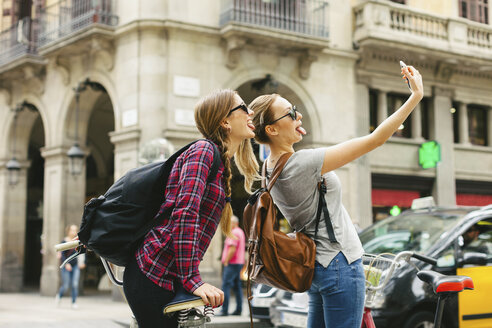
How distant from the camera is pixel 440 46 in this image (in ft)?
60.1

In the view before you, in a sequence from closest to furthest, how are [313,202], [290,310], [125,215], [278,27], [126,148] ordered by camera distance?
[125,215]
[313,202]
[290,310]
[126,148]
[278,27]

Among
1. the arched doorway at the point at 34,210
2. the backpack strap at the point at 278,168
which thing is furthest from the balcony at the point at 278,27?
the backpack strap at the point at 278,168

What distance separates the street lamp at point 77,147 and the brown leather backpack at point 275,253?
1430 centimetres

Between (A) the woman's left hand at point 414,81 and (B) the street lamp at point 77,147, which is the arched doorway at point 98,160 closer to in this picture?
(B) the street lamp at point 77,147

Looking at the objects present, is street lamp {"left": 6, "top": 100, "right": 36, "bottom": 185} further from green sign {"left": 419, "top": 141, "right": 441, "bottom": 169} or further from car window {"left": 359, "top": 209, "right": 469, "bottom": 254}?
car window {"left": 359, "top": 209, "right": 469, "bottom": 254}

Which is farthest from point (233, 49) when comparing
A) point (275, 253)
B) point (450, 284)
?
point (275, 253)

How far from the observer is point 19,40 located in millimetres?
18578

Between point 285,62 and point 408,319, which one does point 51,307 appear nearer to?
point 285,62

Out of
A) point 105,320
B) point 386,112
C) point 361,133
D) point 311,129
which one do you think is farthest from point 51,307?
point 386,112

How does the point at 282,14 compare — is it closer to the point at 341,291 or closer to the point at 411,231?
the point at 411,231

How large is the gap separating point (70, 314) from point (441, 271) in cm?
869

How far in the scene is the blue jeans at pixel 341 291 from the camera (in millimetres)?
2910

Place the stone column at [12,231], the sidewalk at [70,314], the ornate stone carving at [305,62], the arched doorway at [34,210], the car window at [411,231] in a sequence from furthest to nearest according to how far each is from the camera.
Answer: the arched doorway at [34,210] < the stone column at [12,231] < the ornate stone carving at [305,62] < the sidewalk at [70,314] < the car window at [411,231]

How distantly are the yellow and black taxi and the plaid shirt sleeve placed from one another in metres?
4.24
